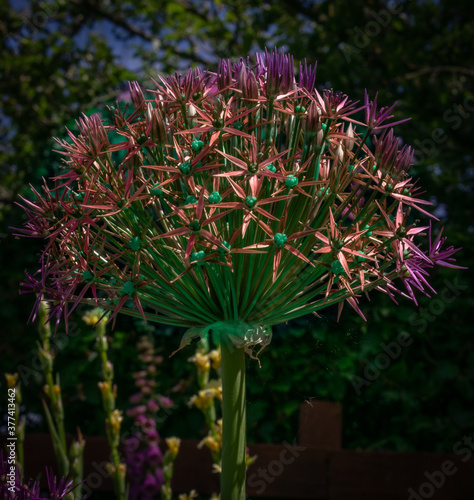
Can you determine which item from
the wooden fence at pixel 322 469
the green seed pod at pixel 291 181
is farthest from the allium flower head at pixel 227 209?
the wooden fence at pixel 322 469

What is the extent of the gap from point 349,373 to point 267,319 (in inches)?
62.7

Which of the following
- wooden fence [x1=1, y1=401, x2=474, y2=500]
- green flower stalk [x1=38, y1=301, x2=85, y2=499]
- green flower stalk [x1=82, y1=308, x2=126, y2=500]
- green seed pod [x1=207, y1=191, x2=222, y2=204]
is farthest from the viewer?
wooden fence [x1=1, y1=401, x2=474, y2=500]

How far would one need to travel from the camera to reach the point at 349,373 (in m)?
2.42

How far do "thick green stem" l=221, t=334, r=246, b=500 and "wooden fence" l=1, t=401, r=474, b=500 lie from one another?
1430 millimetres

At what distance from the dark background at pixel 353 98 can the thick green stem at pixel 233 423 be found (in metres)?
0.28

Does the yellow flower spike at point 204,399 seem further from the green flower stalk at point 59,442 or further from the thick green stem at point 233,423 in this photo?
the thick green stem at point 233,423

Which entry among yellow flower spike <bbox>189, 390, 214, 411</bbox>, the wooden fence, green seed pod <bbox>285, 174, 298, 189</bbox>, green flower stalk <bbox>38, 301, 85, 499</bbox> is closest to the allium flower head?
green seed pod <bbox>285, 174, 298, 189</bbox>

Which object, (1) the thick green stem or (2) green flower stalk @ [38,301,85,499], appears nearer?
(1) the thick green stem

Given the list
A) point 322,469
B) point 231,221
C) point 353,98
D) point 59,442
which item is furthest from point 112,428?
point 353,98

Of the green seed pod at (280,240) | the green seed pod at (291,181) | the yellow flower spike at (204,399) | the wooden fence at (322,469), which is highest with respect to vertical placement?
the green seed pod at (291,181)

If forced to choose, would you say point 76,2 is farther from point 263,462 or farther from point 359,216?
point 359,216

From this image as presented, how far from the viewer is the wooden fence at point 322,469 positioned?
7.64ft

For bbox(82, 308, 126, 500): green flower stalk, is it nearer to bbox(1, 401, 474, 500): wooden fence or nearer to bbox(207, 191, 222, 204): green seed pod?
bbox(207, 191, 222, 204): green seed pod

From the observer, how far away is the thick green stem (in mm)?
914
